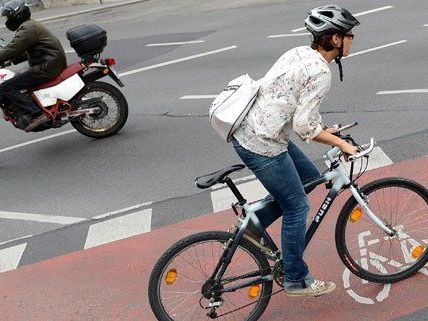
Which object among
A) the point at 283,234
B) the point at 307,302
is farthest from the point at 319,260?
the point at 283,234

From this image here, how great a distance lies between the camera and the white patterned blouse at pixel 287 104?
360 centimetres

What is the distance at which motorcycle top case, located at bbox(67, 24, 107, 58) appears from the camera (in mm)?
8453

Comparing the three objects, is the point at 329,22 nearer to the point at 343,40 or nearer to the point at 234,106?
the point at 343,40

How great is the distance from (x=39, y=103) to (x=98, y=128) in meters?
0.89

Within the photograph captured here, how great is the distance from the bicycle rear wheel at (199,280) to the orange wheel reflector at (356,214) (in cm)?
66

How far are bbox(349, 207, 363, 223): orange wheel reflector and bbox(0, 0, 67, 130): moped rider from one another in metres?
5.19

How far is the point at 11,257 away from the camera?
233 inches

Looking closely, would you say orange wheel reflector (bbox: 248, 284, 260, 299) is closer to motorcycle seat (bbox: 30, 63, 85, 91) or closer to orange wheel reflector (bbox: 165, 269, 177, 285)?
orange wheel reflector (bbox: 165, 269, 177, 285)

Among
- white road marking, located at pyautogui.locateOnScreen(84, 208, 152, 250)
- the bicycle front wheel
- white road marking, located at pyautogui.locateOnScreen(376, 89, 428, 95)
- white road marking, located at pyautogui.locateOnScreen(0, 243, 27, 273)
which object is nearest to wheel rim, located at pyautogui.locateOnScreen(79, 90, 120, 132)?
white road marking, located at pyautogui.locateOnScreen(84, 208, 152, 250)

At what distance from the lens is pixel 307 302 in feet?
14.8

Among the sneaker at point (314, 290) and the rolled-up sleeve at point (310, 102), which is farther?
the sneaker at point (314, 290)

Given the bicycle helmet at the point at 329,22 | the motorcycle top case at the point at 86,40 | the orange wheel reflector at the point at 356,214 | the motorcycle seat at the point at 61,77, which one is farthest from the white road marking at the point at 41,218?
the bicycle helmet at the point at 329,22

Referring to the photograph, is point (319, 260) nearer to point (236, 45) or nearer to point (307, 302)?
point (307, 302)

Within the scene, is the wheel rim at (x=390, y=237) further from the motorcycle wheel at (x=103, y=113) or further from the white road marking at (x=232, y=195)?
the motorcycle wheel at (x=103, y=113)
